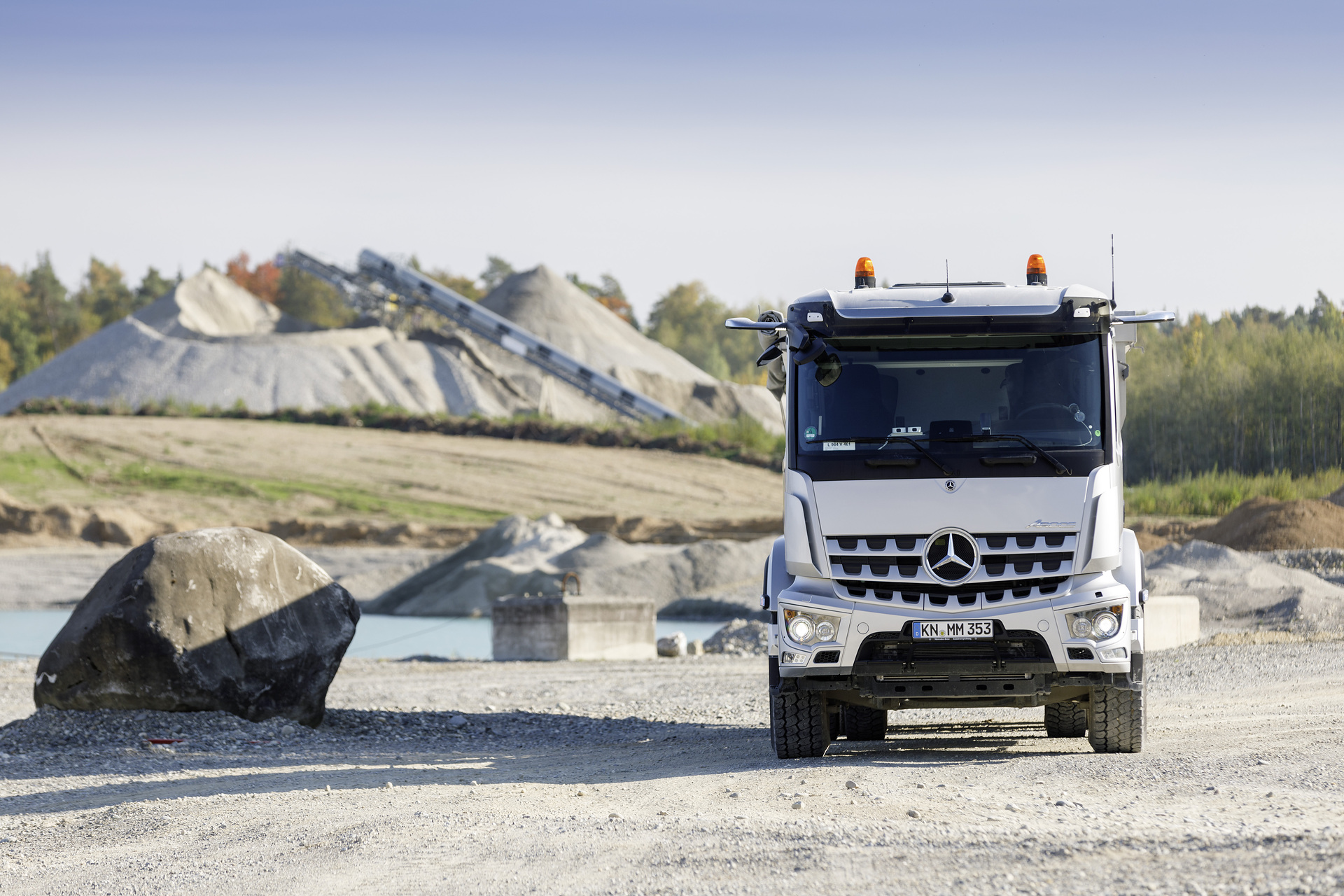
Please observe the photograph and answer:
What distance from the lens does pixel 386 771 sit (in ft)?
33.8

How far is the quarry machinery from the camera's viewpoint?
79312 millimetres

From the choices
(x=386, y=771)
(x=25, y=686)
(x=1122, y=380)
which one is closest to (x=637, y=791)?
(x=386, y=771)

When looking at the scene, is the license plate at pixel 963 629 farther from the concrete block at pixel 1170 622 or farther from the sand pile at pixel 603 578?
the sand pile at pixel 603 578

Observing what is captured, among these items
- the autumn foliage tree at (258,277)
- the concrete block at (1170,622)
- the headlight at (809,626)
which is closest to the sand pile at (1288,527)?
the concrete block at (1170,622)

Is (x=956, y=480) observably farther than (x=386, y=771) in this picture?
No

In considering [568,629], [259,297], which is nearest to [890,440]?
[568,629]

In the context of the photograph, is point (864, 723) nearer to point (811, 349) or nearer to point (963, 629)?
point (963, 629)

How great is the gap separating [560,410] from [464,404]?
222 inches

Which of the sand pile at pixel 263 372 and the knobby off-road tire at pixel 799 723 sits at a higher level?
the sand pile at pixel 263 372

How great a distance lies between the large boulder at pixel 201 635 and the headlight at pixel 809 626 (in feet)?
17.6

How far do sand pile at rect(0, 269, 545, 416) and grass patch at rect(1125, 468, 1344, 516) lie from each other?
4753 cm

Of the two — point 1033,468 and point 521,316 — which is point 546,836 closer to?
point 1033,468

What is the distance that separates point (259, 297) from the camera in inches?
4719

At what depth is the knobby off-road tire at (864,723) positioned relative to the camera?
1147 cm
